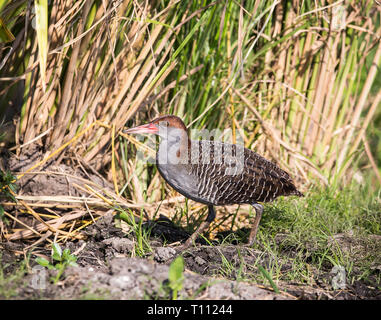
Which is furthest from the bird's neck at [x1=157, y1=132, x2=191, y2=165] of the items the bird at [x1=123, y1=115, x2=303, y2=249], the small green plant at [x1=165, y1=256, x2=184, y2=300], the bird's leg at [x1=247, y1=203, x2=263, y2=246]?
the small green plant at [x1=165, y1=256, x2=184, y2=300]

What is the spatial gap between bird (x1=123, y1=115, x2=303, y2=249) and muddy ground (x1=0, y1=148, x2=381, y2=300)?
0.31 meters

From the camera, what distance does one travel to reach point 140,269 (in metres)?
2.63

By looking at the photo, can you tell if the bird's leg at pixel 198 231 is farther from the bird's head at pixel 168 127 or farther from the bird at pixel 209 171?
the bird's head at pixel 168 127

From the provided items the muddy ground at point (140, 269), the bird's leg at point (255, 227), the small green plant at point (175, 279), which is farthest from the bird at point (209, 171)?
the small green plant at point (175, 279)

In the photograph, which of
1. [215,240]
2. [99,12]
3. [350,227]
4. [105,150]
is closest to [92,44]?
[99,12]

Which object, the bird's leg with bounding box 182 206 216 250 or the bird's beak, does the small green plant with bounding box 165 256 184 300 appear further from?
the bird's beak

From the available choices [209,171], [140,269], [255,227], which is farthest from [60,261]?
[255,227]

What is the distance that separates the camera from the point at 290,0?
4.64 metres

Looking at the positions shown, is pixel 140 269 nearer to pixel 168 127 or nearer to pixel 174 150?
pixel 174 150

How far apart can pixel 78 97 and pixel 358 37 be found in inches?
112

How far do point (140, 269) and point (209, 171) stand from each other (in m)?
1.19

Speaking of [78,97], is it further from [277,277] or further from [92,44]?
[277,277]

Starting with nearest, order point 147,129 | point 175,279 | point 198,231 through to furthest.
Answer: point 175,279, point 147,129, point 198,231
